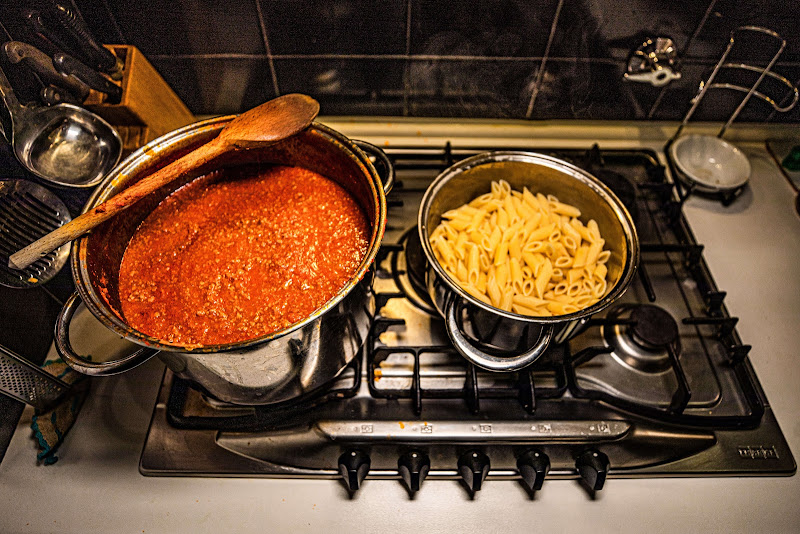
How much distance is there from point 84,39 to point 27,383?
628 mm

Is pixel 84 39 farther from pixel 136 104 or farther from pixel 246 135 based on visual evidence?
pixel 246 135

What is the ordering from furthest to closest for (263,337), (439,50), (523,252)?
(439,50), (523,252), (263,337)

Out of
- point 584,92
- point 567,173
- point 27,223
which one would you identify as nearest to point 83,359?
point 27,223

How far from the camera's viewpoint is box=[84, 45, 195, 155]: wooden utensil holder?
100 cm

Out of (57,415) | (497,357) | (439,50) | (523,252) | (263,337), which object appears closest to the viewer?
(263,337)

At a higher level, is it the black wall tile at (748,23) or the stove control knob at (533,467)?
the black wall tile at (748,23)

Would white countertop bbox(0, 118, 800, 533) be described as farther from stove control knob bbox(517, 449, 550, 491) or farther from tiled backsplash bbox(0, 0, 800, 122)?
tiled backsplash bbox(0, 0, 800, 122)

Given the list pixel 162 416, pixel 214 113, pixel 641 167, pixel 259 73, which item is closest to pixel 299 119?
pixel 259 73

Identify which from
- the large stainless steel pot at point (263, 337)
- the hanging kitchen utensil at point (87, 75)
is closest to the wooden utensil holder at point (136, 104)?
the hanging kitchen utensil at point (87, 75)

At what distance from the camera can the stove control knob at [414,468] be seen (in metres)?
0.82

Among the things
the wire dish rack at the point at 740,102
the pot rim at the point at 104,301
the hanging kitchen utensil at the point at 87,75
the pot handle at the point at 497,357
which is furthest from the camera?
the wire dish rack at the point at 740,102

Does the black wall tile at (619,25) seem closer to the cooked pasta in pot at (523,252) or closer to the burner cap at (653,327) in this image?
the cooked pasta in pot at (523,252)

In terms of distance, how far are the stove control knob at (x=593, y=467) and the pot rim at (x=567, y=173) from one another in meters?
0.25

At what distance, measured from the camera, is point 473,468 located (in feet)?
2.70
